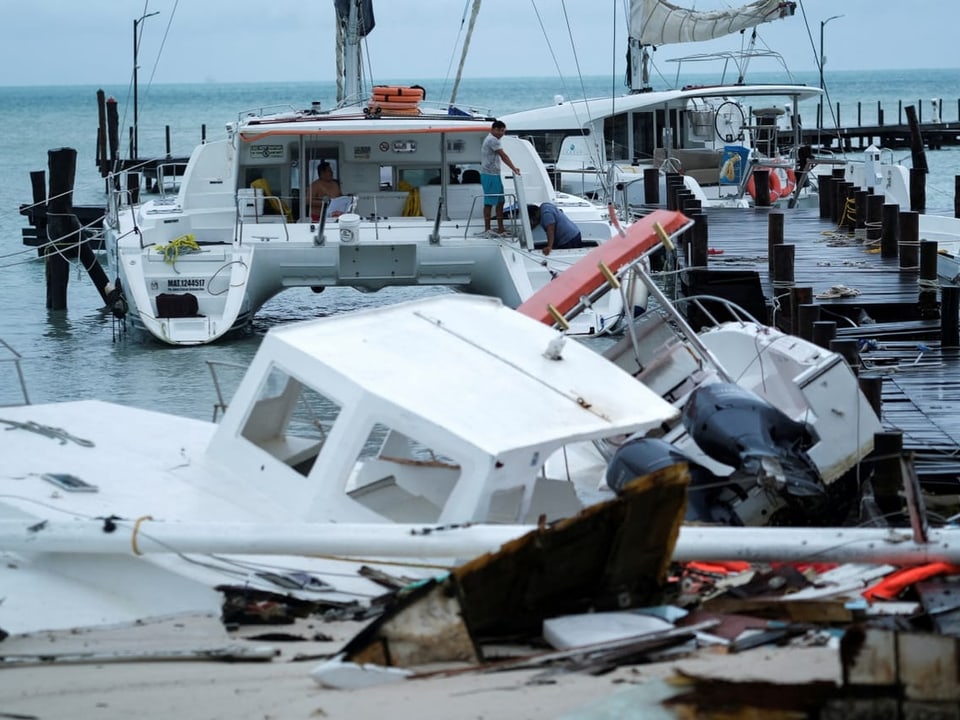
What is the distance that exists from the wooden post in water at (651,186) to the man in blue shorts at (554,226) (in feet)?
24.4

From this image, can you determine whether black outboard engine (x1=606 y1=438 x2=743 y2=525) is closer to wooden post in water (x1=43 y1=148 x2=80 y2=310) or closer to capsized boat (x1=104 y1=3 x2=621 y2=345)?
capsized boat (x1=104 y1=3 x2=621 y2=345)

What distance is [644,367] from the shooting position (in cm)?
1046

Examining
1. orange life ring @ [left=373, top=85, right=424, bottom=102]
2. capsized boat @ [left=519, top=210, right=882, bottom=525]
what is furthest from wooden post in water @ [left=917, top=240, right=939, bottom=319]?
orange life ring @ [left=373, top=85, right=424, bottom=102]

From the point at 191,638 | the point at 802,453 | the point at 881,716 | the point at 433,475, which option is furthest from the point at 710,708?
the point at 802,453

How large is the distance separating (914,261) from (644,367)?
8082mm

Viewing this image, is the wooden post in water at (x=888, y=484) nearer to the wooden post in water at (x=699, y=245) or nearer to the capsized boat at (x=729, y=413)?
the capsized boat at (x=729, y=413)

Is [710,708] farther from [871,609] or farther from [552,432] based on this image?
[552,432]

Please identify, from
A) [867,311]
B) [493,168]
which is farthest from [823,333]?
[493,168]

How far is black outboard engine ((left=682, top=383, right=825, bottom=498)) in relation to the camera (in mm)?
8422

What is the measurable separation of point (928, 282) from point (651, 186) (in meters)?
10.8

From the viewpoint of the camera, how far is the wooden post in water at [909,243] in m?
17.3

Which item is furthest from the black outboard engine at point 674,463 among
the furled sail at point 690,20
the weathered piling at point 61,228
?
the furled sail at point 690,20

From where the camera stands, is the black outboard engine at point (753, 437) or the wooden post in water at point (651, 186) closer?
the black outboard engine at point (753, 437)

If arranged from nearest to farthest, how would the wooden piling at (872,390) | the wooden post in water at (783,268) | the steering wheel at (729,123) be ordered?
the wooden piling at (872,390) → the wooden post in water at (783,268) → the steering wheel at (729,123)
